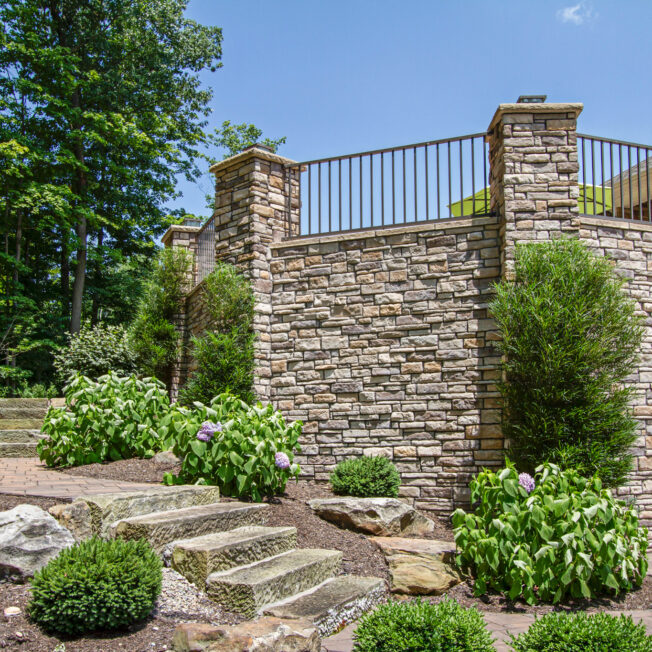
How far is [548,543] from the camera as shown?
412cm

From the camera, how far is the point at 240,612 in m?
3.25

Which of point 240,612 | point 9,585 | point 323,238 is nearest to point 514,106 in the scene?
point 323,238

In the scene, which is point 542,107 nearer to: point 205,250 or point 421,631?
point 205,250

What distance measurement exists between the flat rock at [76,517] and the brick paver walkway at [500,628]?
1.57 metres

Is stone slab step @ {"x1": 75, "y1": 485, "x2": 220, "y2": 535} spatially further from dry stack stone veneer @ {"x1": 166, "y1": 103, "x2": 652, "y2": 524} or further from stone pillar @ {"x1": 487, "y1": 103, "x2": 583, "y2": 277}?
stone pillar @ {"x1": 487, "y1": 103, "x2": 583, "y2": 277}

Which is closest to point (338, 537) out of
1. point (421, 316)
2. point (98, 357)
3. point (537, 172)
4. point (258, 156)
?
point (421, 316)

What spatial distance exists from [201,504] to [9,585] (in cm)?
162

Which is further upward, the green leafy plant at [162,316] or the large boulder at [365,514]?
the green leafy plant at [162,316]

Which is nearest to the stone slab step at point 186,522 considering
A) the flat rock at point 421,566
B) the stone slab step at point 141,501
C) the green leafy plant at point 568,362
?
the stone slab step at point 141,501

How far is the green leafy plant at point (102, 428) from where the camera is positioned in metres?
6.17

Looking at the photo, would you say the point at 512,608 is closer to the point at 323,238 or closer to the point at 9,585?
the point at 9,585

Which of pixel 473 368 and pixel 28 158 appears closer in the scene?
pixel 473 368

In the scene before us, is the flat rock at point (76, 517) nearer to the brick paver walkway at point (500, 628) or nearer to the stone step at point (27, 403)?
the brick paver walkway at point (500, 628)

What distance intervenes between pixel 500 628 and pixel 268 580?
4.64 feet
